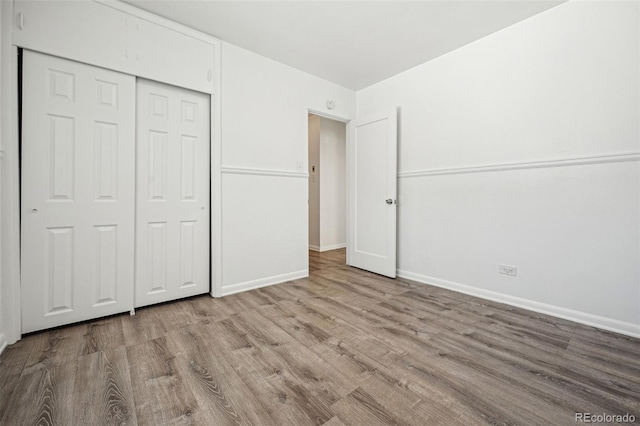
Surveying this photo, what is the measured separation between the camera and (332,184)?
5238 millimetres

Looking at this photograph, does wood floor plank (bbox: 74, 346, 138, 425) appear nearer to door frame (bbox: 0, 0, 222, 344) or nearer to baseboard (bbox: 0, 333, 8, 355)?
baseboard (bbox: 0, 333, 8, 355)

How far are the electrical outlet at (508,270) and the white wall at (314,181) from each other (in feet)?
10.1

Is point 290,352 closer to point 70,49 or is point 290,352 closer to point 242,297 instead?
point 242,297

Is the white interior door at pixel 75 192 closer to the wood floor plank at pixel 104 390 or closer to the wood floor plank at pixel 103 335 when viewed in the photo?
the wood floor plank at pixel 103 335

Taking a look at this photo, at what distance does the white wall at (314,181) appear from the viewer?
5070mm

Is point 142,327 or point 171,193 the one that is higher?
point 171,193

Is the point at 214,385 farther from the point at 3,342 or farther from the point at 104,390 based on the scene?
the point at 3,342

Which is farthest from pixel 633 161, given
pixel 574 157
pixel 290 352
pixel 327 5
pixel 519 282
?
pixel 290 352

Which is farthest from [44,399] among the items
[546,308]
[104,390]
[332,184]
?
[332,184]

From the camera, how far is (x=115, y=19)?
6.80 feet

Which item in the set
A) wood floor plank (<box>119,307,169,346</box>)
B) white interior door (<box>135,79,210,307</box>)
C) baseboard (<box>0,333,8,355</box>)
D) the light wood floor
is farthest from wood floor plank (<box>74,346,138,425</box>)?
white interior door (<box>135,79,210,307</box>)

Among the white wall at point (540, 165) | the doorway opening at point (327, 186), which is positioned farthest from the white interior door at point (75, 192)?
the doorway opening at point (327, 186)

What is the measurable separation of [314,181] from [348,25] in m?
3.01

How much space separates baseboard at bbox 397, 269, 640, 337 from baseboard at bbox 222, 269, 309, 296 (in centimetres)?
145
